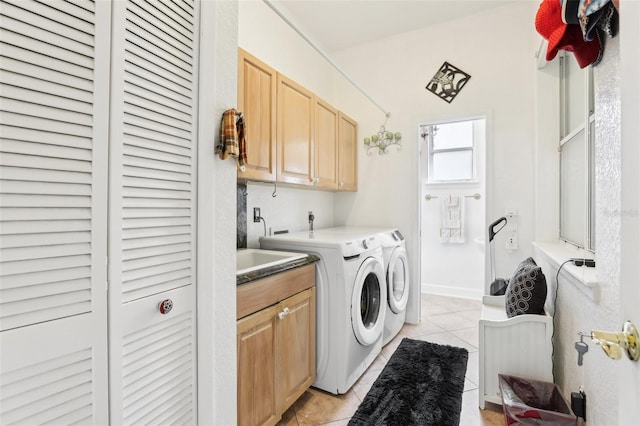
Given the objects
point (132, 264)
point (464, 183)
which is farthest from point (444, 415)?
point (464, 183)

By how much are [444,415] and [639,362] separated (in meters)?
1.56

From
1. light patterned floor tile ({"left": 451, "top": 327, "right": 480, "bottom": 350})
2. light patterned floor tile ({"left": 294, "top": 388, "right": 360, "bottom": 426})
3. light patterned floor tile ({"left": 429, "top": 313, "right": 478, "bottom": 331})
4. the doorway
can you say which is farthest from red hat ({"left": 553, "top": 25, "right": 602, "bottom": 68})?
the doorway

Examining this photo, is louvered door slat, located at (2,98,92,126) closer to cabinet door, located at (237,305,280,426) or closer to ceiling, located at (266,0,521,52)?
cabinet door, located at (237,305,280,426)

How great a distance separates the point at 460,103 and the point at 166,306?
3.12 m

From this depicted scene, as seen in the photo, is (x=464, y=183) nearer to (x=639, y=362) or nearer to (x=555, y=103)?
(x=555, y=103)

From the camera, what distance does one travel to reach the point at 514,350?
68.0 inches

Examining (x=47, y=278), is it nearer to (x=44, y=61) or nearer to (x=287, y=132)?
(x=44, y=61)

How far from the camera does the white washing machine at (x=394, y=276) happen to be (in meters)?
2.55

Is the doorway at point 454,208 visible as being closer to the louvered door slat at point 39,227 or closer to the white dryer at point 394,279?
the white dryer at point 394,279

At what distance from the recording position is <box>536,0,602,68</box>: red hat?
957mm

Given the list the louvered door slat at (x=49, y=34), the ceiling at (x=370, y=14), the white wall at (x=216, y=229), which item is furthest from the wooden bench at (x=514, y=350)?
the ceiling at (x=370, y=14)

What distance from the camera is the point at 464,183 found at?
3.97m

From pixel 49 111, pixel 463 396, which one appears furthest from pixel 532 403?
pixel 49 111

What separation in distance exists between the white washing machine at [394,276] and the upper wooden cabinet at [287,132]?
667 millimetres
